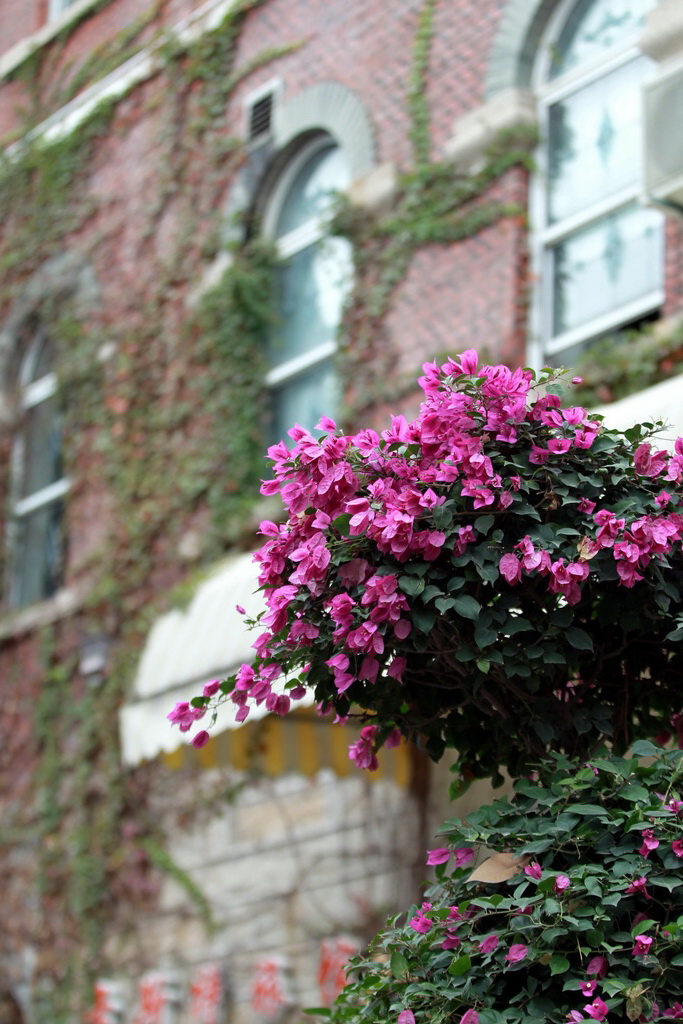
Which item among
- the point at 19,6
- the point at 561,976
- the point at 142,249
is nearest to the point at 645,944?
the point at 561,976

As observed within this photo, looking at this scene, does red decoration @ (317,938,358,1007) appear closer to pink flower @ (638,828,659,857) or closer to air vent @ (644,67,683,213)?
air vent @ (644,67,683,213)

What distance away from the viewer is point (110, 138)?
40.6 feet

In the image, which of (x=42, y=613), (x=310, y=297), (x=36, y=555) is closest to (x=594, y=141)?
(x=310, y=297)

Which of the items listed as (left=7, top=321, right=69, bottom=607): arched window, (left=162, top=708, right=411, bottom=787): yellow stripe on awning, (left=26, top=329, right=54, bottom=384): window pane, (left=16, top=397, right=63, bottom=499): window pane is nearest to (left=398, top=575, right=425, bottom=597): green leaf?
(left=162, top=708, right=411, bottom=787): yellow stripe on awning

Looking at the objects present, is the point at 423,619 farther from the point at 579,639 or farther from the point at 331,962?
the point at 331,962

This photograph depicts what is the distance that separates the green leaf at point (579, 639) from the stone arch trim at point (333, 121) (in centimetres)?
645

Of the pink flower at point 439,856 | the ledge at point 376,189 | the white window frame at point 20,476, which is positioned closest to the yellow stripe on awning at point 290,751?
the ledge at point 376,189

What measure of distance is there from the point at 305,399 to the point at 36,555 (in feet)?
10.7

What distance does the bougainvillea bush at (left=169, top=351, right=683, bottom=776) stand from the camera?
3.46 metres

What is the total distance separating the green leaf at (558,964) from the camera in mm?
3123

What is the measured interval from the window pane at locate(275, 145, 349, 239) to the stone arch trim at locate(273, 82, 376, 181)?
24 cm

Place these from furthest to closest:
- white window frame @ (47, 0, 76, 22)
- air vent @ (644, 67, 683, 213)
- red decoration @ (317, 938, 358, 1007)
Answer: white window frame @ (47, 0, 76, 22)
red decoration @ (317, 938, 358, 1007)
air vent @ (644, 67, 683, 213)

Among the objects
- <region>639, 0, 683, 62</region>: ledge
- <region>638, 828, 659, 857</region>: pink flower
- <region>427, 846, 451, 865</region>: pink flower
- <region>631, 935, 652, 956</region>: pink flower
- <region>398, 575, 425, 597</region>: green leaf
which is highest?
<region>639, 0, 683, 62</region>: ledge

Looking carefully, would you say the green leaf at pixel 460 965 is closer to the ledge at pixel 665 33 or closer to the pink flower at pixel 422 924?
the pink flower at pixel 422 924
